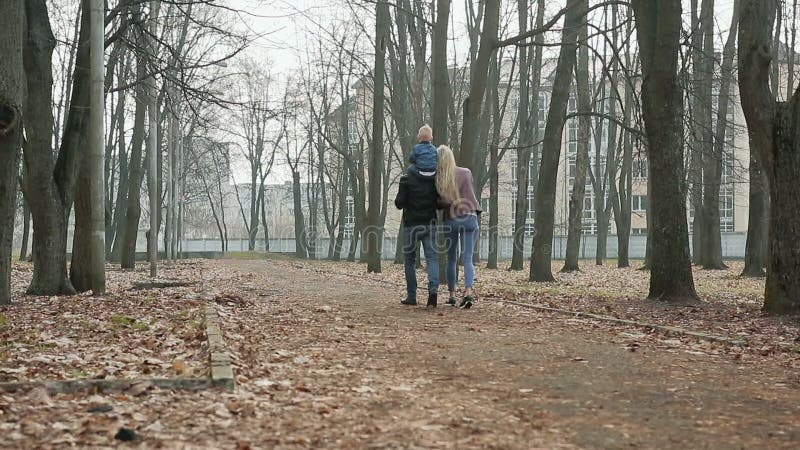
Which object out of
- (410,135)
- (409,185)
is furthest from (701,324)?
(410,135)

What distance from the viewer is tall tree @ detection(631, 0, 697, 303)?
41.3ft

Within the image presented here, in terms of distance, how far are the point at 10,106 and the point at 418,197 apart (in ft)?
17.3

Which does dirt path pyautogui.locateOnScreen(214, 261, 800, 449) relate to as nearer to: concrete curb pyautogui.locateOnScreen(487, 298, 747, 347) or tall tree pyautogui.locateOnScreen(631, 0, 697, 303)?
concrete curb pyautogui.locateOnScreen(487, 298, 747, 347)

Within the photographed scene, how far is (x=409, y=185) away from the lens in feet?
38.5

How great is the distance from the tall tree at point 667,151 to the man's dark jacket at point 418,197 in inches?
131

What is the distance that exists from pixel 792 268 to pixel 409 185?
191 inches

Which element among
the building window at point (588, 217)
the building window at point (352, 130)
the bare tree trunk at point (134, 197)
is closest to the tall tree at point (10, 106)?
the bare tree trunk at point (134, 197)

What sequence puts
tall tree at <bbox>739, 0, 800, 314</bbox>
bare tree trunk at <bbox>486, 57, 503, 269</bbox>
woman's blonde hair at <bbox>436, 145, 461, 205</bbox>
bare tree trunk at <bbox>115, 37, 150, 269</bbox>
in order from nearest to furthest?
tall tree at <bbox>739, 0, 800, 314</bbox> < woman's blonde hair at <bbox>436, 145, 461, 205</bbox> < bare tree trunk at <bbox>115, 37, 150, 269</bbox> < bare tree trunk at <bbox>486, 57, 503, 269</bbox>

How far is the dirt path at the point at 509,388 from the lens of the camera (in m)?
4.32

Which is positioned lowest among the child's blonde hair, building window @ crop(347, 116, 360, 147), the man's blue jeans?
the man's blue jeans

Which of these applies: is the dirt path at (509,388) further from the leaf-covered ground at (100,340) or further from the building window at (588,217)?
the building window at (588,217)

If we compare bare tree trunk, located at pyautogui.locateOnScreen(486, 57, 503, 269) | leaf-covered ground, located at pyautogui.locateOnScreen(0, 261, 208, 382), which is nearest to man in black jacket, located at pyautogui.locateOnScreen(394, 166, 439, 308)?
leaf-covered ground, located at pyautogui.locateOnScreen(0, 261, 208, 382)

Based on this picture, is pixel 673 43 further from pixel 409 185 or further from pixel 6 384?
pixel 6 384

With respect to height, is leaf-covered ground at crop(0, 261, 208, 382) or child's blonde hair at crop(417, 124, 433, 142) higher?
child's blonde hair at crop(417, 124, 433, 142)
